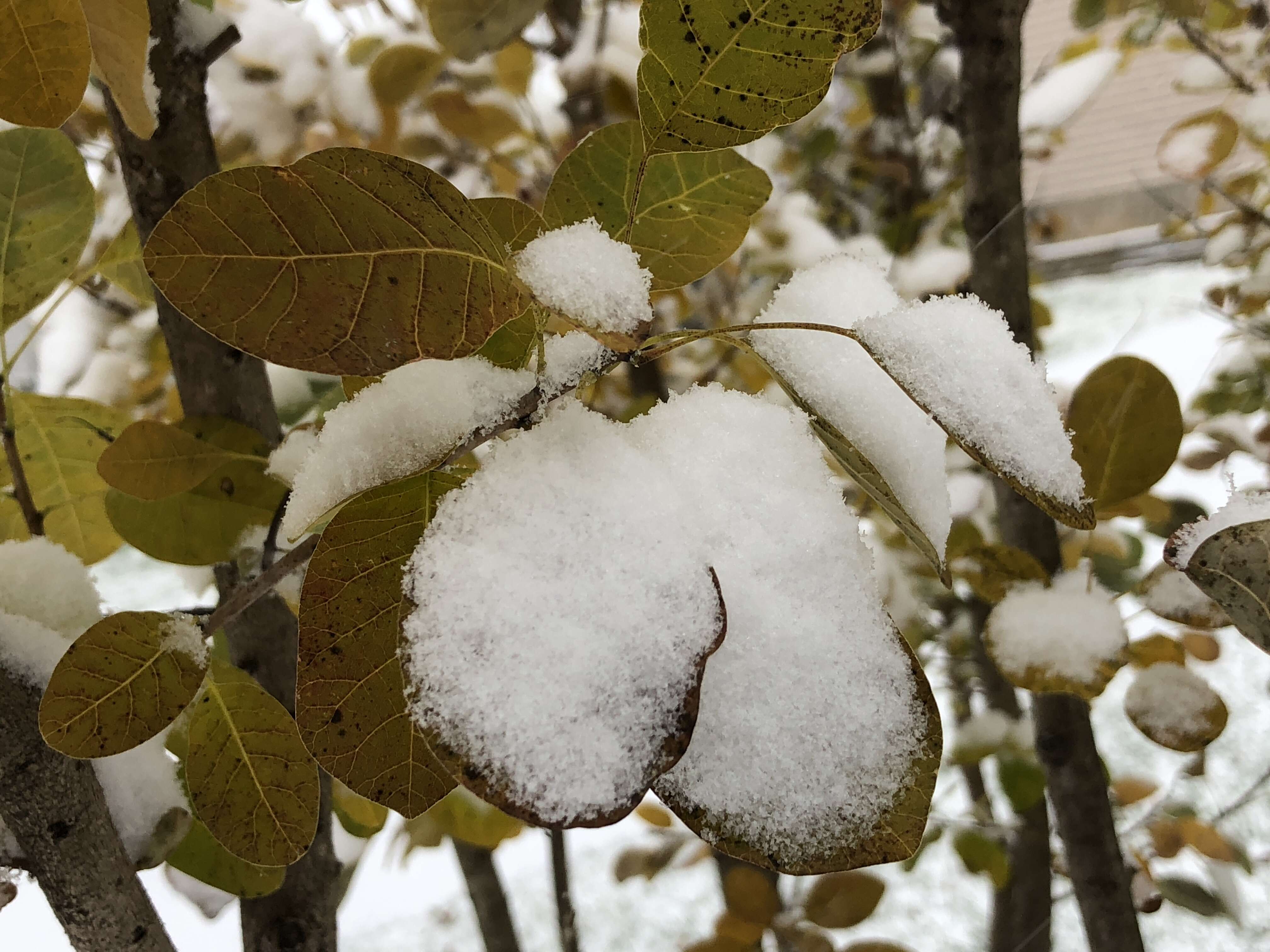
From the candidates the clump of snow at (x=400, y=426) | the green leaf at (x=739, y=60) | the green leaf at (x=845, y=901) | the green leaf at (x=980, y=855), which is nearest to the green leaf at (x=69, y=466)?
the clump of snow at (x=400, y=426)

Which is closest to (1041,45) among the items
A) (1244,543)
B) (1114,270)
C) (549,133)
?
(1114,270)

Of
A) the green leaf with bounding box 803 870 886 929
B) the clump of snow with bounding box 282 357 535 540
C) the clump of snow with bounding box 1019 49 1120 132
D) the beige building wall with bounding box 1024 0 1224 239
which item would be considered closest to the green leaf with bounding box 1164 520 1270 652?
the clump of snow with bounding box 282 357 535 540

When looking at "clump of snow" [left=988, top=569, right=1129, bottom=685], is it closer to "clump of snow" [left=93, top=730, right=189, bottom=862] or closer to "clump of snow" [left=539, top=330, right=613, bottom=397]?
"clump of snow" [left=539, top=330, right=613, bottom=397]

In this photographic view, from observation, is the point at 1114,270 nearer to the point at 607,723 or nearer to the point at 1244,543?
the point at 1244,543

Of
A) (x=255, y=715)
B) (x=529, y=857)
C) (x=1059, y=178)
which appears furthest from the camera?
(x=1059, y=178)

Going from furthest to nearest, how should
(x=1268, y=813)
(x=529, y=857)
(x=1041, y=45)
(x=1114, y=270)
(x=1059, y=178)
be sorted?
(x=1059, y=178)
(x=1041, y=45)
(x=1114, y=270)
(x=529, y=857)
(x=1268, y=813)

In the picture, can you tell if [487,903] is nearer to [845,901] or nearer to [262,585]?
[845,901]

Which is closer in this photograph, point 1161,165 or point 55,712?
point 55,712
